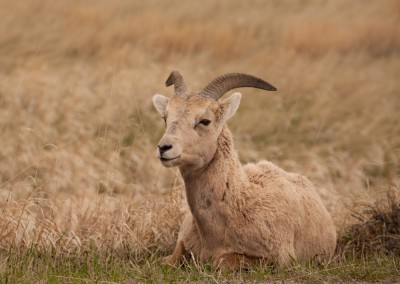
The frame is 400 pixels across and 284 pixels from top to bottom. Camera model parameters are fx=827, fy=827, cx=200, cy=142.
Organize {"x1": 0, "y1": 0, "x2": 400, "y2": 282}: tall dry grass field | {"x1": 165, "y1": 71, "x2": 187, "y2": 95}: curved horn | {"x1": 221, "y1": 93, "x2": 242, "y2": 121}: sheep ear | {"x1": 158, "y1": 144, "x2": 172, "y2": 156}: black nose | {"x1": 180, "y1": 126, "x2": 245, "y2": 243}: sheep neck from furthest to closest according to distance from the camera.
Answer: {"x1": 0, "y1": 0, "x2": 400, "y2": 282}: tall dry grass field
{"x1": 165, "y1": 71, "x2": 187, "y2": 95}: curved horn
{"x1": 221, "y1": 93, "x2": 242, "y2": 121}: sheep ear
{"x1": 180, "y1": 126, "x2": 245, "y2": 243}: sheep neck
{"x1": 158, "y1": 144, "x2": 172, "y2": 156}: black nose

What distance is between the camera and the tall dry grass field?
9133 millimetres

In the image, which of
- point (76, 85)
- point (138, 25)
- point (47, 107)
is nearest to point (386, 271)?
point (47, 107)

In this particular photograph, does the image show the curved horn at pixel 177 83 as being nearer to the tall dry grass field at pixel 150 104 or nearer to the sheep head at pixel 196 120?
the sheep head at pixel 196 120

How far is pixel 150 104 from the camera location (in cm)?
1636

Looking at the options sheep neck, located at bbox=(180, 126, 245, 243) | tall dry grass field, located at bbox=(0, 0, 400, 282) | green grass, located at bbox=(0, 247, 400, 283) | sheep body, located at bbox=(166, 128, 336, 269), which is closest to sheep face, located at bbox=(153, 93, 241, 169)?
sheep neck, located at bbox=(180, 126, 245, 243)

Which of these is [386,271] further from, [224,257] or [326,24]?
[326,24]

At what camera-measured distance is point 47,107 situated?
15.2 metres

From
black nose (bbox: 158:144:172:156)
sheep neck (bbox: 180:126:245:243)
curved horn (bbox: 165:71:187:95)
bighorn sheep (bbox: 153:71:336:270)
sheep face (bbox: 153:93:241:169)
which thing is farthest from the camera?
curved horn (bbox: 165:71:187:95)

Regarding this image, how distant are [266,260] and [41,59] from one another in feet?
38.7

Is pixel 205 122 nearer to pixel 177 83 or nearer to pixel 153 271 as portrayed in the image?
pixel 177 83

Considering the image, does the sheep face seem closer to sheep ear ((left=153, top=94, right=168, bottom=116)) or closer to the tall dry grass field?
sheep ear ((left=153, top=94, right=168, bottom=116))

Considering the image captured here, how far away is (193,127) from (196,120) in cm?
8

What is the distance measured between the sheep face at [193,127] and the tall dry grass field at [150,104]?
137 cm

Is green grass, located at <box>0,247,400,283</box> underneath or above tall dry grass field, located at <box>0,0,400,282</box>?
underneath
